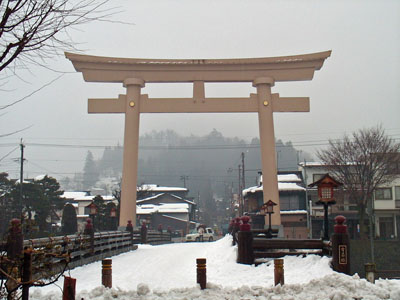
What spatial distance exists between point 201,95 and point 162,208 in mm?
33894

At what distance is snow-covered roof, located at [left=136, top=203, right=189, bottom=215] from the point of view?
54.8m

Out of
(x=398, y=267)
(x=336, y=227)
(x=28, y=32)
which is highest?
(x=28, y=32)

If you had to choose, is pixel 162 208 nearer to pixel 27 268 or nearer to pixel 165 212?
pixel 165 212

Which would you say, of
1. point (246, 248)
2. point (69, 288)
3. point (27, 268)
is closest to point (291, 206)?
point (246, 248)

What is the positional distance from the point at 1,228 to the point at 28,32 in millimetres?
27013

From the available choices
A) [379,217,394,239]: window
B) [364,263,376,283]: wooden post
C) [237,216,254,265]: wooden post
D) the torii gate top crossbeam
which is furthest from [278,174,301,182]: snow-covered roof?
[364,263,376,283]: wooden post

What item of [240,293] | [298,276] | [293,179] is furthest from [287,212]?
[240,293]

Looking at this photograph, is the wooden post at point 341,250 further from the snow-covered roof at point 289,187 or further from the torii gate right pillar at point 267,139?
the snow-covered roof at point 289,187

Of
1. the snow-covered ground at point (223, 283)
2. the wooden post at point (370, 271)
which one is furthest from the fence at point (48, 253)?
the wooden post at point (370, 271)

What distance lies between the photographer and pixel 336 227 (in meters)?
10.9

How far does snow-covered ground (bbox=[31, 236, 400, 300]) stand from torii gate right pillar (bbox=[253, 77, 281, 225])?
8285 millimetres

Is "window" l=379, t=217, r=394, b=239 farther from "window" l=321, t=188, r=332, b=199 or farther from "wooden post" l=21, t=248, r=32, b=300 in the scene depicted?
"wooden post" l=21, t=248, r=32, b=300

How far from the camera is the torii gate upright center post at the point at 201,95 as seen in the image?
2520 cm

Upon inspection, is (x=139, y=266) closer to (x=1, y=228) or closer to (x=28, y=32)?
(x=28, y=32)
